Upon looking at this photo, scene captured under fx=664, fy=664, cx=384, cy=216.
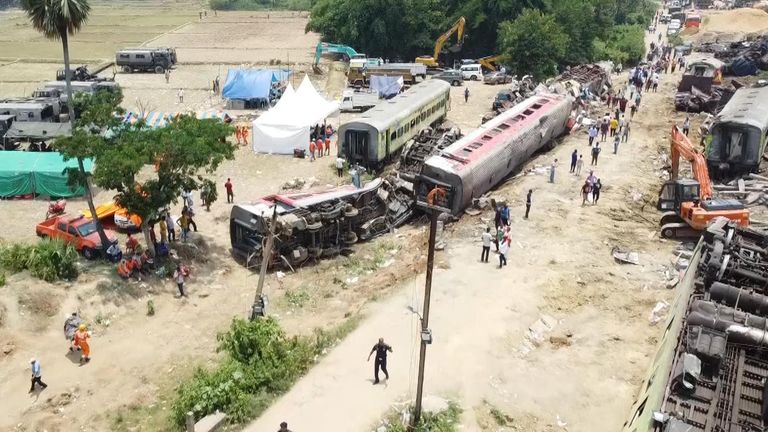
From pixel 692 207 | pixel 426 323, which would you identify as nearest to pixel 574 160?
pixel 692 207

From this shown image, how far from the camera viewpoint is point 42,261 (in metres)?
21.1

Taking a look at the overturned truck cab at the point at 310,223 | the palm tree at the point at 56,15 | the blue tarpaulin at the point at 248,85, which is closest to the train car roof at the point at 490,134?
the overturned truck cab at the point at 310,223

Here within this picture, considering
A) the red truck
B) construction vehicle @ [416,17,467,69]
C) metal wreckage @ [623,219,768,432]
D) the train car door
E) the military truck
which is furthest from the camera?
construction vehicle @ [416,17,467,69]

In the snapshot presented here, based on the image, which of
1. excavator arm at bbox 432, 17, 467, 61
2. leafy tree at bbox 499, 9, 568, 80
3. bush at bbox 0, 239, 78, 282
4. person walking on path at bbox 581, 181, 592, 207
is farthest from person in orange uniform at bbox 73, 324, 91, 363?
excavator arm at bbox 432, 17, 467, 61

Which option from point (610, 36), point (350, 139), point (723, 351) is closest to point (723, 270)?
point (723, 351)

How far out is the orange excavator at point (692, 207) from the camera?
23203 mm

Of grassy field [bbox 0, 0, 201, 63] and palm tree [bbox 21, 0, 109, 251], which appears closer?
palm tree [bbox 21, 0, 109, 251]

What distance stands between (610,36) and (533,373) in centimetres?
5893

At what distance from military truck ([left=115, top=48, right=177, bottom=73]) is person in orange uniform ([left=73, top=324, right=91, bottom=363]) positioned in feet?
143

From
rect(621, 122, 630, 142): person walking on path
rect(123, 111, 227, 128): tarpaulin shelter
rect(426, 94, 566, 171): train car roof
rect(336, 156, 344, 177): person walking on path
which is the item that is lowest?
rect(336, 156, 344, 177): person walking on path

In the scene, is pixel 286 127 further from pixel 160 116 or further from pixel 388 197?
pixel 388 197

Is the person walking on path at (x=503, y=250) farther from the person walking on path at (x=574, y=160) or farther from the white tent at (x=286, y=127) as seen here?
the white tent at (x=286, y=127)

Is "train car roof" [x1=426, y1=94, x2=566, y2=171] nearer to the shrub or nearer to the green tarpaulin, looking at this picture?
the shrub

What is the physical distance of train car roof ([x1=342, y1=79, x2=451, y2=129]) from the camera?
105ft
